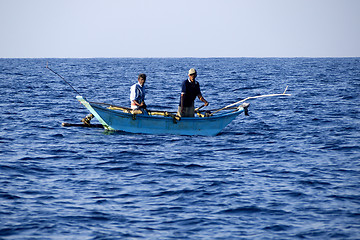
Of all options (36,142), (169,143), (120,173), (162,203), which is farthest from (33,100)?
(162,203)

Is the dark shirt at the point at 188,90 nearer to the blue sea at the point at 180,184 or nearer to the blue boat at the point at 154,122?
the blue boat at the point at 154,122

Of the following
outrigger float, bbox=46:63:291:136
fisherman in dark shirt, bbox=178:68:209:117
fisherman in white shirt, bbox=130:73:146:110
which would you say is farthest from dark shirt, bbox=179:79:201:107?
fisherman in white shirt, bbox=130:73:146:110

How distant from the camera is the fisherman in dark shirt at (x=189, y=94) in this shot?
14.8 m

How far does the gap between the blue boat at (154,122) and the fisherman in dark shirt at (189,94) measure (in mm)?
243

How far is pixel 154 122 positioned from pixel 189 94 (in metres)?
1.54

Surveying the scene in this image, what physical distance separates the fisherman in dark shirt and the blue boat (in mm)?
243

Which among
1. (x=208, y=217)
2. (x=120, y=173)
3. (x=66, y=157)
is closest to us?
(x=208, y=217)

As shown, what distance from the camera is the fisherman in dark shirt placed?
14.8 metres

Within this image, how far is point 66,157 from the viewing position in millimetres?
12633

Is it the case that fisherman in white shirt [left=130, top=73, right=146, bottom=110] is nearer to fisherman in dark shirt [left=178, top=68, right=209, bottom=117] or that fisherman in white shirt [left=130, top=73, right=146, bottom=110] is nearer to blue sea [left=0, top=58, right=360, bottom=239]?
blue sea [left=0, top=58, right=360, bottom=239]

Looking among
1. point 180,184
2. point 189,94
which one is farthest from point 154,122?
point 180,184

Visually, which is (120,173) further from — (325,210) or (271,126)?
(271,126)

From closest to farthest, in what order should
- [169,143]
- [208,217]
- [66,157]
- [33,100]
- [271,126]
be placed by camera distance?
1. [208,217]
2. [66,157]
3. [169,143]
4. [271,126]
5. [33,100]

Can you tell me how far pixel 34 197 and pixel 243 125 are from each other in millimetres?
11746
